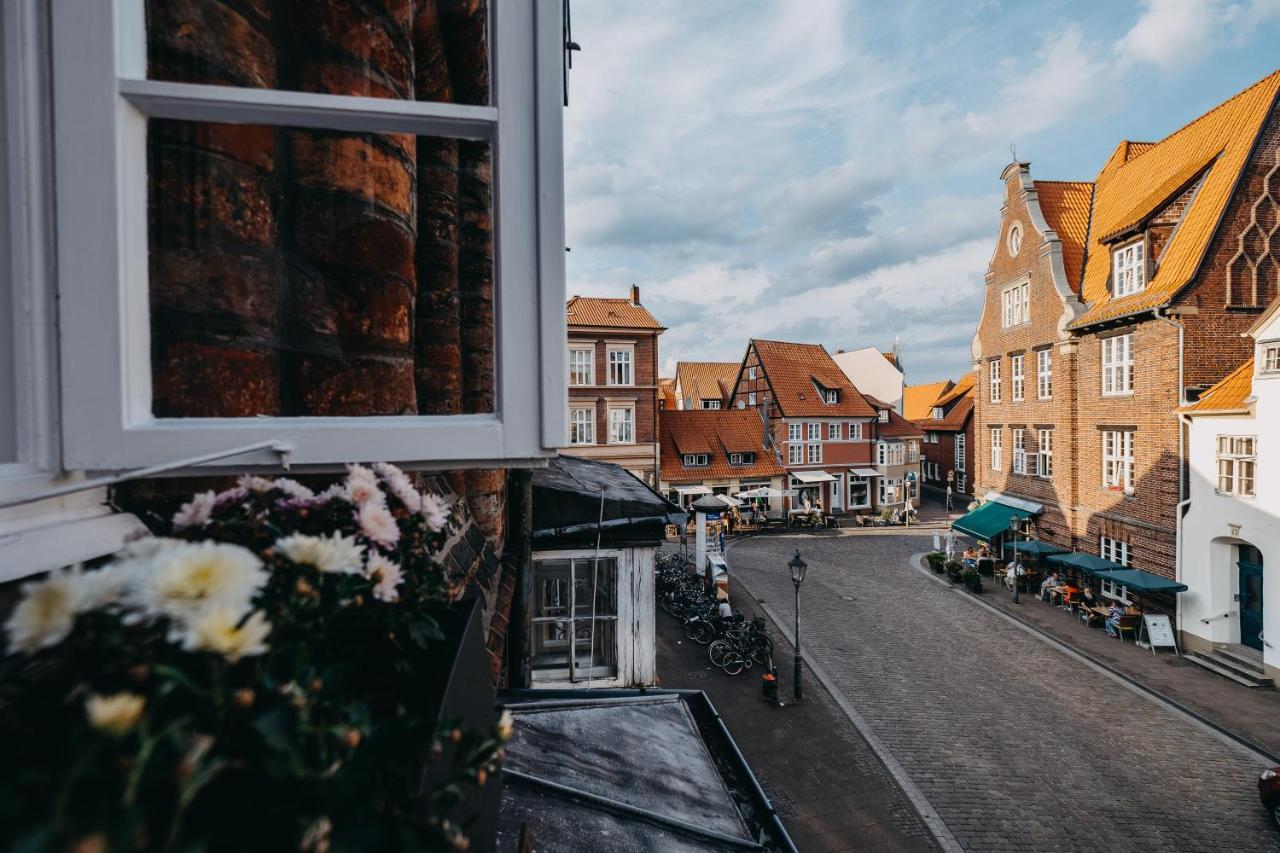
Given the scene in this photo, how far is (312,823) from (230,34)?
1677 mm

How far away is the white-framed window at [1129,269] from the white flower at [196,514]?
65.9 ft

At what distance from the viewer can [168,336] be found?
1299 millimetres

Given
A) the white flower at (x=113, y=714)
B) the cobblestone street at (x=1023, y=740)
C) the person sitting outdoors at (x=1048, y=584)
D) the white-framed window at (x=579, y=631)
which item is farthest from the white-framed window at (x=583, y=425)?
the white flower at (x=113, y=714)

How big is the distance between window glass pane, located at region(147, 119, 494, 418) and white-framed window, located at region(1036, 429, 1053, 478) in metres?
21.3

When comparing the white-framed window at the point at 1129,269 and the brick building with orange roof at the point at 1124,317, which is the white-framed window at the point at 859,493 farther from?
the white-framed window at the point at 1129,269

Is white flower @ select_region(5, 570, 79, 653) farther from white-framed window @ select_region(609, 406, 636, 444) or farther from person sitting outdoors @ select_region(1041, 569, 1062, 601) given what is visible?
white-framed window @ select_region(609, 406, 636, 444)

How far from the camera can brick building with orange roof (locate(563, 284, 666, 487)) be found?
25469 millimetres

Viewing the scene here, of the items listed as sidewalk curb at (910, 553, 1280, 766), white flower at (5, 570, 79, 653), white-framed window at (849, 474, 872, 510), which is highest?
white flower at (5, 570, 79, 653)

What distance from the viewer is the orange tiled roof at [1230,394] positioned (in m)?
12.0

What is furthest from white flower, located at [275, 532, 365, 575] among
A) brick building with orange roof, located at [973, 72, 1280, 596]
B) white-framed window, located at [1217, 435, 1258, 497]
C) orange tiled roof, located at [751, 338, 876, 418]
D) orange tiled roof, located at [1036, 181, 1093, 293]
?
orange tiled roof, located at [751, 338, 876, 418]

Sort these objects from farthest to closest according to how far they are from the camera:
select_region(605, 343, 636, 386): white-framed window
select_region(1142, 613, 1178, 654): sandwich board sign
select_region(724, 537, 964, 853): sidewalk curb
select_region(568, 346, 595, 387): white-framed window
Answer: select_region(605, 343, 636, 386): white-framed window
select_region(568, 346, 595, 387): white-framed window
select_region(1142, 613, 1178, 654): sandwich board sign
select_region(724, 537, 964, 853): sidewalk curb

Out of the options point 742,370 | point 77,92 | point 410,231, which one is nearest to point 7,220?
point 77,92

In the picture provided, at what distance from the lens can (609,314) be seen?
26.2 meters

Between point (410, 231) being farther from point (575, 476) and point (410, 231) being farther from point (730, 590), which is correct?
point (730, 590)
